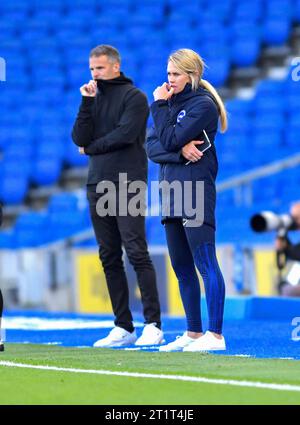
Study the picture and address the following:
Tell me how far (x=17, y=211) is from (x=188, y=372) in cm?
1274

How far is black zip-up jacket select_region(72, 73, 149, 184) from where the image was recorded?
27.4ft

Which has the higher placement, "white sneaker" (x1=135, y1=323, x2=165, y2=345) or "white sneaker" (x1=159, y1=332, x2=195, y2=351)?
"white sneaker" (x1=135, y1=323, x2=165, y2=345)

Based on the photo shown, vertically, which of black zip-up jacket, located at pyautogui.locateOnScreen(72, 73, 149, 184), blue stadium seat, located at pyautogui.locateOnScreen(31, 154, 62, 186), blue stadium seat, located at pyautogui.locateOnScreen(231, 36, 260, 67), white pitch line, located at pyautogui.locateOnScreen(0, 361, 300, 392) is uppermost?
blue stadium seat, located at pyautogui.locateOnScreen(231, 36, 260, 67)

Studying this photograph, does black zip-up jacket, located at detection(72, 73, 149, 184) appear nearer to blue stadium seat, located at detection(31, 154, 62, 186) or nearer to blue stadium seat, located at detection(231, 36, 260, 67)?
blue stadium seat, located at detection(31, 154, 62, 186)

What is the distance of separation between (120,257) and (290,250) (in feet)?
12.9

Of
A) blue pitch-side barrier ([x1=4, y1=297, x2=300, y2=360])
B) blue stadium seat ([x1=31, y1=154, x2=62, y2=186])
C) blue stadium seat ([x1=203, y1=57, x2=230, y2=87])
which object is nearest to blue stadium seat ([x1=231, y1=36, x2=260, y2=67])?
blue stadium seat ([x1=203, y1=57, x2=230, y2=87])

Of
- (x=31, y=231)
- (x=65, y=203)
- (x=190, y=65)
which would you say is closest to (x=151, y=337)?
(x=190, y=65)

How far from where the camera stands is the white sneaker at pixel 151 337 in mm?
8305

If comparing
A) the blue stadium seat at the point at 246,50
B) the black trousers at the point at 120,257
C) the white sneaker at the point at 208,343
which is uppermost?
the blue stadium seat at the point at 246,50

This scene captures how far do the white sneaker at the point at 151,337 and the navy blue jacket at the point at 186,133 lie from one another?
108 centimetres

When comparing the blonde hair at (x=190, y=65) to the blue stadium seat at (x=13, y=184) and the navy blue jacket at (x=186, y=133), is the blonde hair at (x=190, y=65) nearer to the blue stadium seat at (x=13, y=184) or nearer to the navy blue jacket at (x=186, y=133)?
the navy blue jacket at (x=186, y=133)

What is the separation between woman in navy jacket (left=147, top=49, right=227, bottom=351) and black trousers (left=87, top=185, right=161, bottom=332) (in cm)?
60

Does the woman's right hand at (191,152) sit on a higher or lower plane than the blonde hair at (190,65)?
lower

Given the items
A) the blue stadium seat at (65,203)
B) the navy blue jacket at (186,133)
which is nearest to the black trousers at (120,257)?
the navy blue jacket at (186,133)
